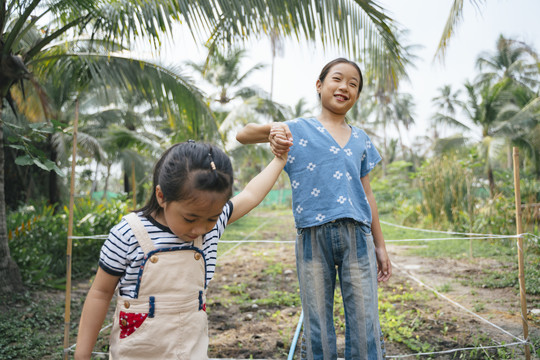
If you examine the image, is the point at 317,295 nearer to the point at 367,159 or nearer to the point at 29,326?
the point at 367,159

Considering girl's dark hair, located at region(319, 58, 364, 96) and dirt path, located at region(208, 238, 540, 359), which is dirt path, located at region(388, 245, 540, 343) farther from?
girl's dark hair, located at region(319, 58, 364, 96)

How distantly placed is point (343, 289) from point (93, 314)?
0.87 meters

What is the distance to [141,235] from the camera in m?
1.12

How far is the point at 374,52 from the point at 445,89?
29.2m

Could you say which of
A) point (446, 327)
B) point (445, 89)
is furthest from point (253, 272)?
point (445, 89)

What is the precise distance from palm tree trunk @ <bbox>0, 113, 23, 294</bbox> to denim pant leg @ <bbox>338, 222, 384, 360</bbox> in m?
3.51

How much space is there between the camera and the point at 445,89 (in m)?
29.6

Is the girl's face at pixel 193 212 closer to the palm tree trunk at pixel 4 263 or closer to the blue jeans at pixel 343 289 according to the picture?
the blue jeans at pixel 343 289

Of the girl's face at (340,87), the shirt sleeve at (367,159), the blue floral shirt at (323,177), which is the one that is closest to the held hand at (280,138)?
the blue floral shirt at (323,177)

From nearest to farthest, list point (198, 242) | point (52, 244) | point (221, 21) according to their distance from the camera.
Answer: point (198, 242)
point (221, 21)
point (52, 244)

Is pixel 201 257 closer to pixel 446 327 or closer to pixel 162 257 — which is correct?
pixel 162 257

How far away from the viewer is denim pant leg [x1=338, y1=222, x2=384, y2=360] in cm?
147

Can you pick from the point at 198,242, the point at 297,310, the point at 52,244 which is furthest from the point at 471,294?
the point at 52,244

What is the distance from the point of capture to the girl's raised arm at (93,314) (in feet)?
3.66
